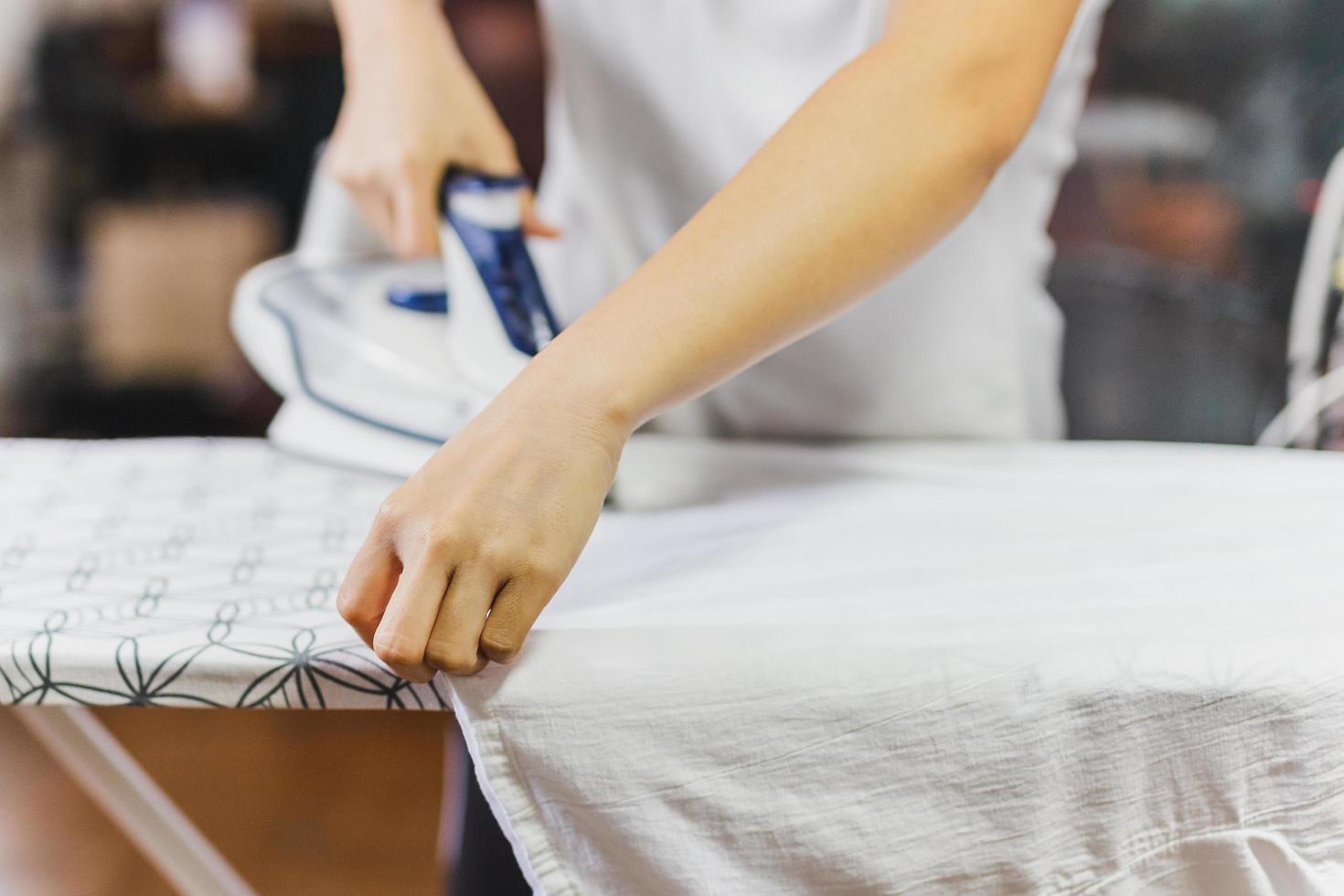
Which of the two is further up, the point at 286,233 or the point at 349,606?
the point at 349,606

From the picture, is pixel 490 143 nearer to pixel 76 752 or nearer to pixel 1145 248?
pixel 76 752

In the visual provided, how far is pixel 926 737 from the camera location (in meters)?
0.38

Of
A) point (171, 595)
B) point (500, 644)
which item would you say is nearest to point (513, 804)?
point (500, 644)

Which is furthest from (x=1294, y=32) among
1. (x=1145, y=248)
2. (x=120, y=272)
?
(x=120, y=272)

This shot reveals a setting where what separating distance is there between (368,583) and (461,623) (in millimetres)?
42

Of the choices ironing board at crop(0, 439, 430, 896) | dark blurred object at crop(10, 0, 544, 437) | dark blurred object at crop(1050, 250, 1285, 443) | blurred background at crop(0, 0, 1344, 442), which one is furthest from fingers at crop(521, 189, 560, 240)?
dark blurred object at crop(10, 0, 544, 437)

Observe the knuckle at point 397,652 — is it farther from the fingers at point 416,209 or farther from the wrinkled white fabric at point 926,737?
the fingers at point 416,209

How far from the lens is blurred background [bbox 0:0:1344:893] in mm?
1275

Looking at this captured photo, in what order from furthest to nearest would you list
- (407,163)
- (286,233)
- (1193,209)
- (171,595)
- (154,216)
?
(286,233)
(154,216)
(1193,209)
(407,163)
(171,595)

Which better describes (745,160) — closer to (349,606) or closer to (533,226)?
(533,226)

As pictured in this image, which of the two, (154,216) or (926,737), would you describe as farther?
(154,216)

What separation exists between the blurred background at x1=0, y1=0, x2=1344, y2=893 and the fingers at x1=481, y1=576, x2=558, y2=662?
0.97 metres

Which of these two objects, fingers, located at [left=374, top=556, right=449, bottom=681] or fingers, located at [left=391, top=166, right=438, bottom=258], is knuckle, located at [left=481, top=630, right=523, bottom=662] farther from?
fingers, located at [left=391, top=166, right=438, bottom=258]

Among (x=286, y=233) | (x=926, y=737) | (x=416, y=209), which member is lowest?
(x=286, y=233)
